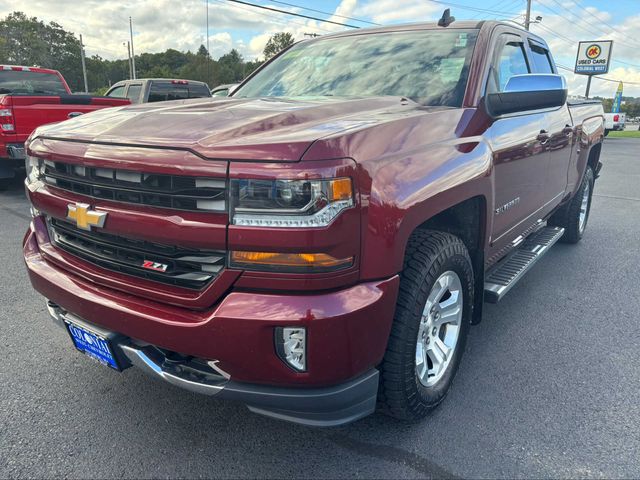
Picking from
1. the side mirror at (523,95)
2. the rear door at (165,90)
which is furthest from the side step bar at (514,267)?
the rear door at (165,90)

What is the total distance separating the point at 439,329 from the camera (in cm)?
256

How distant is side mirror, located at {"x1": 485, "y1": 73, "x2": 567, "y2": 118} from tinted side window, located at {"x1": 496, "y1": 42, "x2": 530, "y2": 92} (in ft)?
1.20

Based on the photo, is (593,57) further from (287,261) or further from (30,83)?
(287,261)

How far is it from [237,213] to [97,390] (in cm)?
157

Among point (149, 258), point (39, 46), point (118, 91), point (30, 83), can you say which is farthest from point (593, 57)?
point (39, 46)

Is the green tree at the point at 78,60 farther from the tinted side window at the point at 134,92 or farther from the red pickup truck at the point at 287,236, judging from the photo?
the red pickup truck at the point at 287,236

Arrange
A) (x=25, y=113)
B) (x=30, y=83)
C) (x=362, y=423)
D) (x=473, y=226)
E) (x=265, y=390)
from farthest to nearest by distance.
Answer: (x=30, y=83)
(x=25, y=113)
(x=473, y=226)
(x=362, y=423)
(x=265, y=390)

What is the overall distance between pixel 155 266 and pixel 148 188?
Result: 0.31 metres

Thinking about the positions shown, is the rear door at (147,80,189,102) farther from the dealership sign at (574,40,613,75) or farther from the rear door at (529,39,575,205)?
the dealership sign at (574,40,613,75)

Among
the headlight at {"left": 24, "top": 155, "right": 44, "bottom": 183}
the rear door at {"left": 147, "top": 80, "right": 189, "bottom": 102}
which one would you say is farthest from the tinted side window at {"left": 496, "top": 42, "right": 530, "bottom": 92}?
the rear door at {"left": 147, "top": 80, "right": 189, "bottom": 102}

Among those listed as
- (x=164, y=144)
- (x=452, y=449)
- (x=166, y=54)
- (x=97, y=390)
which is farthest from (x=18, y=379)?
(x=166, y=54)

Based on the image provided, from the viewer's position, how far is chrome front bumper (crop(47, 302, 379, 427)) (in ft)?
6.08

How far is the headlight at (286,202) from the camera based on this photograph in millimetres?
1711

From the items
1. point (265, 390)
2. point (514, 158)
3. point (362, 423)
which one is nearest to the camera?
point (265, 390)
